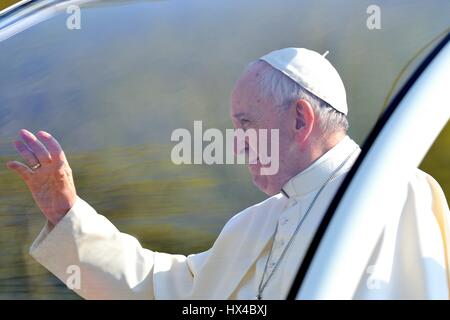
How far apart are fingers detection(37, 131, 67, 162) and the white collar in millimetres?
515

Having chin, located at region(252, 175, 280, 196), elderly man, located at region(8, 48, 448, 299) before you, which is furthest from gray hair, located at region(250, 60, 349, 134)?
chin, located at region(252, 175, 280, 196)

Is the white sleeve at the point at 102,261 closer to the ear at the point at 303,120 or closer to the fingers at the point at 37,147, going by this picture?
the fingers at the point at 37,147

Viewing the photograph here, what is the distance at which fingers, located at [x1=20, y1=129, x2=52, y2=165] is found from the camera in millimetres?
2117

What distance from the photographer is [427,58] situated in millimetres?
1978

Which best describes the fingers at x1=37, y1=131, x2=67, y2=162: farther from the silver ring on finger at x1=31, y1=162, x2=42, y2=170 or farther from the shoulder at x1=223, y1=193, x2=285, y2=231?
the shoulder at x1=223, y1=193, x2=285, y2=231

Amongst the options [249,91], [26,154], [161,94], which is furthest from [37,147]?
[249,91]

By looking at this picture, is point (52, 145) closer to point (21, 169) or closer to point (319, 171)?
point (21, 169)

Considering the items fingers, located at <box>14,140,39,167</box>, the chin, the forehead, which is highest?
the forehead

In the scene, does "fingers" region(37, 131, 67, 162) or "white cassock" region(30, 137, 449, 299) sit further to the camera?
"fingers" region(37, 131, 67, 162)

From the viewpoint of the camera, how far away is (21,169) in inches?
83.4

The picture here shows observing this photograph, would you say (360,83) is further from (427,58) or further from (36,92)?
(36,92)

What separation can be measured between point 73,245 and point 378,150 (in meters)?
0.88
